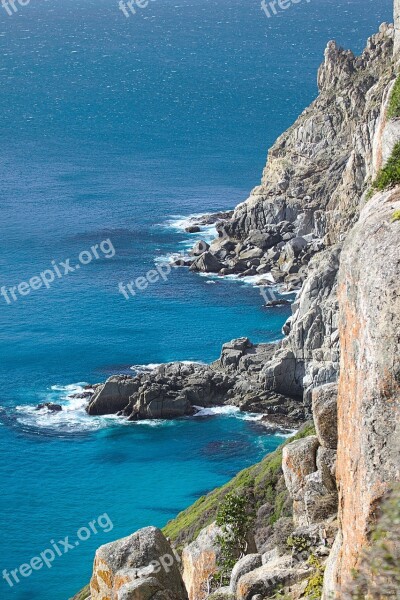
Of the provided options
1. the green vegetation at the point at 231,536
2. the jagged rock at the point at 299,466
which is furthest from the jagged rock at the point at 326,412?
the green vegetation at the point at 231,536

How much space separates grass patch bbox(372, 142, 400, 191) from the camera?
990 inches

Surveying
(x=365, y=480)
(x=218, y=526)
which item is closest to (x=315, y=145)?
(x=218, y=526)

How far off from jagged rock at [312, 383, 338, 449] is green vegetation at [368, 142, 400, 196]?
914 cm

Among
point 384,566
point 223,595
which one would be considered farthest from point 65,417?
point 384,566

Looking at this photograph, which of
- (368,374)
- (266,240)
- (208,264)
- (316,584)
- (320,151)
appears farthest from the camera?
(320,151)

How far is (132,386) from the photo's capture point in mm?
106875

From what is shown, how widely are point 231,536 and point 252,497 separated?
18.6 metres

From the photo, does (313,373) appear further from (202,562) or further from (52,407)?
(202,562)

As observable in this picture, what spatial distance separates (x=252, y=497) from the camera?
202 feet

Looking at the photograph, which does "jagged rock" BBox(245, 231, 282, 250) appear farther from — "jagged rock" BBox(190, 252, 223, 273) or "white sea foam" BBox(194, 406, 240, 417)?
"white sea foam" BBox(194, 406, 240, 417)

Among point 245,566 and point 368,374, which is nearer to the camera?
point 368,374

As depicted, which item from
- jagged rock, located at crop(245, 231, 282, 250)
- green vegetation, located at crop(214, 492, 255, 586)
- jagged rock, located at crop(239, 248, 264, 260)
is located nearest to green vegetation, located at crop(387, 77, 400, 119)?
green vegetation, located at crop(214, 492, 255, 586)

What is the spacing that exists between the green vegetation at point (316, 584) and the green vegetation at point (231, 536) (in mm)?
10390

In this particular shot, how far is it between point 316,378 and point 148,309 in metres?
41.2
